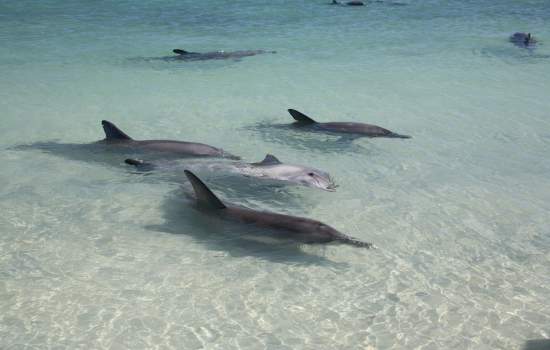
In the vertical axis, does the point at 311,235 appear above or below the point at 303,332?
above

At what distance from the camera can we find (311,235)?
16.9 ft

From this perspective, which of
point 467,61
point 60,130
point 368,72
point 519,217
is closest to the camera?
point 519,217

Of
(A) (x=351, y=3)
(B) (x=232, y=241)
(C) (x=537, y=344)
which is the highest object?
(A) (x=351, y=3)

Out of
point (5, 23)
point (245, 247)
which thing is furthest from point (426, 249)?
point (5, 23)

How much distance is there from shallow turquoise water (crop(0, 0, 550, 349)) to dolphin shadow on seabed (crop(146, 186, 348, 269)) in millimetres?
21

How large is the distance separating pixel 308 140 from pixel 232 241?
11.7 ft

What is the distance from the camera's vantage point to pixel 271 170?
6750 mm

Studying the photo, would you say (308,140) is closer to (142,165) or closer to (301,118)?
(301,118)

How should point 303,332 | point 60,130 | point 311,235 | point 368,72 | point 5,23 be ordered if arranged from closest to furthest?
point 303,332
point 311,235
point 60,130
point 368,72
point 5,23

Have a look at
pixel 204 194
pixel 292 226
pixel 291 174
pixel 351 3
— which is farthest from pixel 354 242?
pixel 351 3

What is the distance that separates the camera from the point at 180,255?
536 cm

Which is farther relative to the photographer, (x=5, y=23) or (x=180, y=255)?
(x=5, y=23)

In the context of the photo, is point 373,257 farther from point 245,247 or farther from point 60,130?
point 60,130

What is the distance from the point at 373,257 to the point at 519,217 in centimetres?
192
